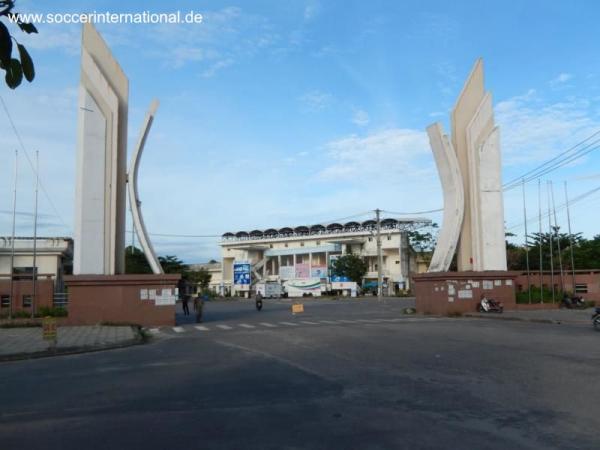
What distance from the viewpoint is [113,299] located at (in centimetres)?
2506

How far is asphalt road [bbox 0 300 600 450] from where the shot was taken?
252 inches

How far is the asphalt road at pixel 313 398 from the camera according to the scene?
6.40 meters

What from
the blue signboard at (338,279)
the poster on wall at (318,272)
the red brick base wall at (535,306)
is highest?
the poster on wall at (318,272)

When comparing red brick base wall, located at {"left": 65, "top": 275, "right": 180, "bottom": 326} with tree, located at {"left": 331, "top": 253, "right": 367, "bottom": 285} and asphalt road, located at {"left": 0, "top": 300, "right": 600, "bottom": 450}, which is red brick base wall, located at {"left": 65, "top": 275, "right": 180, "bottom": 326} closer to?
asphalt road, located at {"left": 0, "top": 300, "right": 600, "bottom": 450}

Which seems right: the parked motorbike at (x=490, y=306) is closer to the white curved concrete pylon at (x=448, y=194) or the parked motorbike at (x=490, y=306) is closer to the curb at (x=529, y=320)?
the curb at (x=529, y=320)

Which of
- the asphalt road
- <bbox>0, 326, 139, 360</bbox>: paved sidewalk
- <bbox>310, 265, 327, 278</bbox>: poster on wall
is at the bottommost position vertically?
the asphalt road

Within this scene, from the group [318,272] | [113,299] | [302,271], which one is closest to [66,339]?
[113,299]

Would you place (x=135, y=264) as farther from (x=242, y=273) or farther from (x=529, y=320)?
(x=529, y=320)

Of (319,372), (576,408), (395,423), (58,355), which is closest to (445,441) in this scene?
(395,423)

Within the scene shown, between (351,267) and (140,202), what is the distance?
57.1 m

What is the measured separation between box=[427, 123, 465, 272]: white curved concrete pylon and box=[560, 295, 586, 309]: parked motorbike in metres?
7.49

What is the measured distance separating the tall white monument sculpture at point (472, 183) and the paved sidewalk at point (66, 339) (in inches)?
688

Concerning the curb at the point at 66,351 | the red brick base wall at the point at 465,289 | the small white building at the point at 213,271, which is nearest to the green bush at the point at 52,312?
the curb at the point at 66,351

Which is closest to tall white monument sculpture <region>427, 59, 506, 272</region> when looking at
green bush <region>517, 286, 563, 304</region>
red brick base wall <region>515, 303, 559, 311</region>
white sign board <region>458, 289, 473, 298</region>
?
white sign board <region>458, 289, 473, 298</region>
